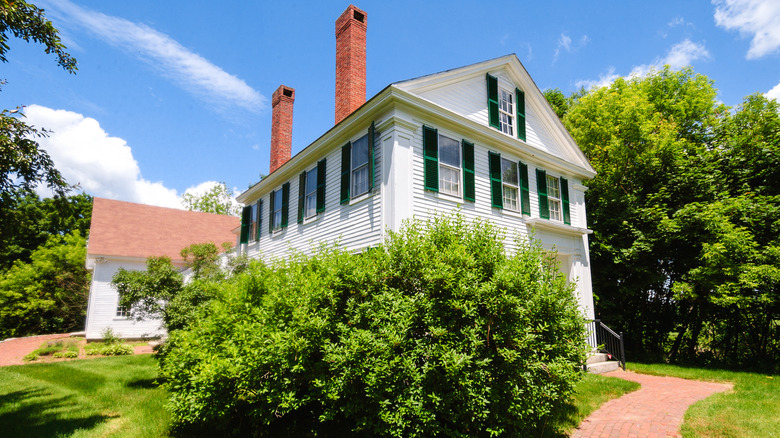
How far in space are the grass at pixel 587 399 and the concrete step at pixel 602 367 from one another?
1.86 ft

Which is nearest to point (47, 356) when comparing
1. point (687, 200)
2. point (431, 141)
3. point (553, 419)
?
point (431, 141)

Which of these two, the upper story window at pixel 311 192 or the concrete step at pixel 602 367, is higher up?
the upper story window at pixel 311 192

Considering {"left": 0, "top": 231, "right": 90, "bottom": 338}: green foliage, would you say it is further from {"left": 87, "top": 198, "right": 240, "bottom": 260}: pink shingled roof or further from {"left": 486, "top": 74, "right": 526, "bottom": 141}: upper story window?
{"left": 486, "top": 74, "right": 526, "bottom": 141}: upper story window

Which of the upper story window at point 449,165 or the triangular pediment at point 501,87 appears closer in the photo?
the upper story window at point 449,165

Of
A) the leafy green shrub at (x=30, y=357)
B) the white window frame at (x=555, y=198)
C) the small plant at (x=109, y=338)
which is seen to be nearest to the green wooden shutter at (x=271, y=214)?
the small plant at (x=109, y=338)

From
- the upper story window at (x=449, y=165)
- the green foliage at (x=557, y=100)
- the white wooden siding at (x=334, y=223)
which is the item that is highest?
the green foliage at (x=557, y=100)

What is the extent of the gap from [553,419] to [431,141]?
20.9ft

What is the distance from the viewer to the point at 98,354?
15.2 meters

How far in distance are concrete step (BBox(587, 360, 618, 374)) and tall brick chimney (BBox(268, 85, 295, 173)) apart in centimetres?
1328

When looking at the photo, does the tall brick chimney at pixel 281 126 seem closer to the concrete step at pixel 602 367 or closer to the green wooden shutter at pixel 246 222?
the green wooden shutter at pixel 246 222

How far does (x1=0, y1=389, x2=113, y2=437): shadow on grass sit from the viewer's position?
622cm

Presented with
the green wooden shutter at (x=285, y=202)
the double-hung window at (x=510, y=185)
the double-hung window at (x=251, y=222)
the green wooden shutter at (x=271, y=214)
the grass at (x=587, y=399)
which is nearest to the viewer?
the grass at (x=587, y=399)

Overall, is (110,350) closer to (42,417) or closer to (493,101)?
(42,417)

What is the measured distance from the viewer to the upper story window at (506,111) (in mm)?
12320
